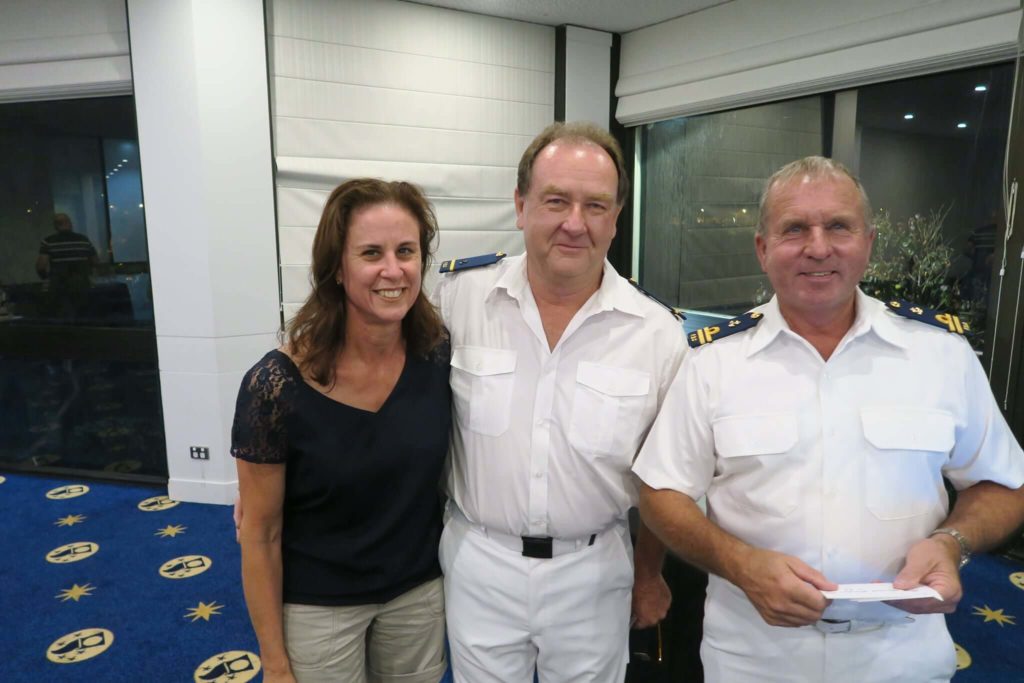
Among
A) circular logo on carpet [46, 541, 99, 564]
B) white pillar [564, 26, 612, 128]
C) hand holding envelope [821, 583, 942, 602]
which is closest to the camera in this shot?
hand holding envelope [821, 583, 942, 602]

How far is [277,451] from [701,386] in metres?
0.85

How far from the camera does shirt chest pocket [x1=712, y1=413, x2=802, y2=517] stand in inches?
47.7

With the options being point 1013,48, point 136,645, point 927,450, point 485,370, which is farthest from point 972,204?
point 136,645

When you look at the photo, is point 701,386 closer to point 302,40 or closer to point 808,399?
point 808,399

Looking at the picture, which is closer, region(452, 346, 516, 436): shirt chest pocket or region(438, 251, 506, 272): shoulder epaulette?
region(452, 346, 516, 436): shirt chest pocket

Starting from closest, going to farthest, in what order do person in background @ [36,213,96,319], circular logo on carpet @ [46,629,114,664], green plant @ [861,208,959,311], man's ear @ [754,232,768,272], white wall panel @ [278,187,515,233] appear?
man's ear @ [754,232,768,272]
circular logo on carpet @ [46,629,114,664]
green plant @ [861,208,959,311]
white wall panel @ [278,187,515,233]
person in background @ [36,213,96,319]

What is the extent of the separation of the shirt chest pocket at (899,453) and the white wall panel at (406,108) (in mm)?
2961

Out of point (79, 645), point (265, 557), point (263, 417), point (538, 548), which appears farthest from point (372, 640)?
point (79, 645)

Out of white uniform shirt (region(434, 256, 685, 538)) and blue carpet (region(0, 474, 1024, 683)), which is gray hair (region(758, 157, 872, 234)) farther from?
blue carpet (region(0, 474, 1024, 683))

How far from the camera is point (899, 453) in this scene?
1.20 meters

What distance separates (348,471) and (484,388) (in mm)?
356

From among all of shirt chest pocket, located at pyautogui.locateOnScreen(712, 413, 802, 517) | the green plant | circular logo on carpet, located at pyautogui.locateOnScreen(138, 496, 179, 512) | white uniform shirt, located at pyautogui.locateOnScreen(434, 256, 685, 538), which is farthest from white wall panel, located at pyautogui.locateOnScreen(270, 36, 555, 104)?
shirt chest pocket, located at pyautogui.locateOnScreen(712, 413, 802, 517)

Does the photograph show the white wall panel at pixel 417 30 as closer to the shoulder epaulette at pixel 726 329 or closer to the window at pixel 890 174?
the window at pixel 890 174

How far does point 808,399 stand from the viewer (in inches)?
48.7
